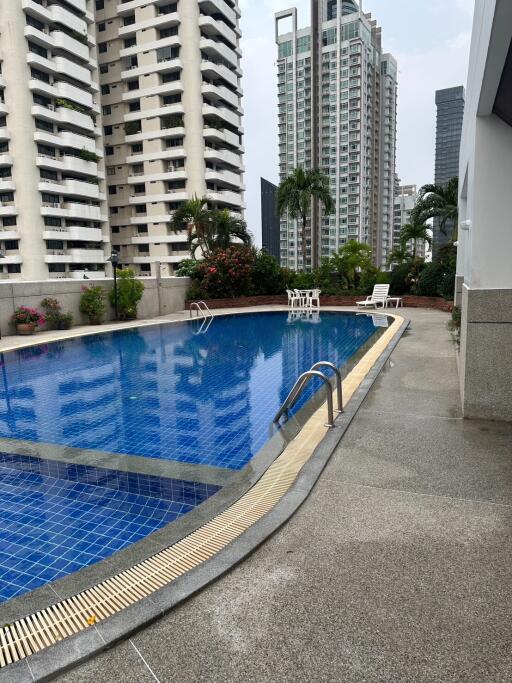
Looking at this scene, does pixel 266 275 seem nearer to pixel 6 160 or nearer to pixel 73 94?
pixel 6 160

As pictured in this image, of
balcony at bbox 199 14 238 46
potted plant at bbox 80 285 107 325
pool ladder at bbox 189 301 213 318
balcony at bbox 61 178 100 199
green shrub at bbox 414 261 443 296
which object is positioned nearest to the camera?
potted plant at bbox 80 285 107 325

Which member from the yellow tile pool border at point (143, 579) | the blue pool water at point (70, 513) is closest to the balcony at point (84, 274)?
the blue pool water at point (70, 513)

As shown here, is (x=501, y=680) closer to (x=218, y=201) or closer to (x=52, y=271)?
(x=52, y=271)

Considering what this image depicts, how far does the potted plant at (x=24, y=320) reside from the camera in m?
16.7

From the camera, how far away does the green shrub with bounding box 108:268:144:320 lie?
20625 mm

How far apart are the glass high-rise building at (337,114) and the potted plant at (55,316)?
68534 millimetres

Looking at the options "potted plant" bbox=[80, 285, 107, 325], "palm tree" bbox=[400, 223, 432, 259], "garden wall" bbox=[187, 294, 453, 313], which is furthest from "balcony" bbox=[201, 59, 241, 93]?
"potted plant" bbox=[80, 285, 107, 325]

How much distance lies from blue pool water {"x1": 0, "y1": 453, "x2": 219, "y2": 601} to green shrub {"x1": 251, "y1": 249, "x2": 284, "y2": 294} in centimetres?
2008

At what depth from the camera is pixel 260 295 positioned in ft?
83.0

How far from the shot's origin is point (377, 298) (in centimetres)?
2177

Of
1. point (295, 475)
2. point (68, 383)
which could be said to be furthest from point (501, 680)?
point (68, 383)

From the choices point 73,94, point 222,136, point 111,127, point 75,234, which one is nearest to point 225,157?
point 222,136

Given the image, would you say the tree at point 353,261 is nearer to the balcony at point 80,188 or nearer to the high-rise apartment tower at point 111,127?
the high-rise apartment tower at point 111,127

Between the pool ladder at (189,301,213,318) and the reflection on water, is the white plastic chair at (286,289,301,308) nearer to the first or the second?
the pool ladder at (189,301,213,318)
